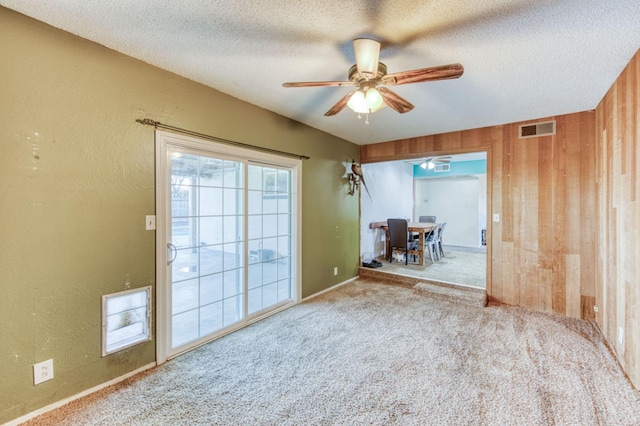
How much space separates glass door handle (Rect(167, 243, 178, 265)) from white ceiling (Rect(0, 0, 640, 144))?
152cm

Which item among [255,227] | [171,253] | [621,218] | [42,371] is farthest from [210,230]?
[621,218]

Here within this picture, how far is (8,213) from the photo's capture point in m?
1.69

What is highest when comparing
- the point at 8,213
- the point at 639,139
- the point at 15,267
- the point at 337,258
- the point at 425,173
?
the point at 425,173

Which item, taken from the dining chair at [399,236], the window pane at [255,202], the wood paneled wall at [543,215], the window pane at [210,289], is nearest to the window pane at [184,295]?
the window pane at [210,289]

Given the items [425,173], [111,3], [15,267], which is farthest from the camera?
[425,173]

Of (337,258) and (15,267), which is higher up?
(15,267)

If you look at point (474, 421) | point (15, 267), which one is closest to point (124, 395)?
point (15, 267)

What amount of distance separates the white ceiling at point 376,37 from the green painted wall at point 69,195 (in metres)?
0.22

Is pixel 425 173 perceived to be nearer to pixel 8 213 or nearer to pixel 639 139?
pixel 639 139

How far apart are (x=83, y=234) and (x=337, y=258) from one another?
10.8 ft

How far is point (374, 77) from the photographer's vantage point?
1925 mm

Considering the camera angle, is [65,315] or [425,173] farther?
[425,173]

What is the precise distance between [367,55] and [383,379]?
233 centimetres

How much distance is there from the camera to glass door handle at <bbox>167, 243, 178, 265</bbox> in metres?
2.46
